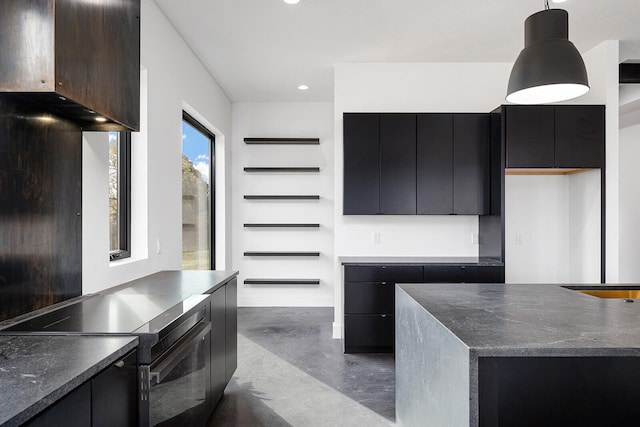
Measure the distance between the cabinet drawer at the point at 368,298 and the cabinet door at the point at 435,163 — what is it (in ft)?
2.94

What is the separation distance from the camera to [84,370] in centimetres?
104

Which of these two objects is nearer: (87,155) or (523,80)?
(523,80)

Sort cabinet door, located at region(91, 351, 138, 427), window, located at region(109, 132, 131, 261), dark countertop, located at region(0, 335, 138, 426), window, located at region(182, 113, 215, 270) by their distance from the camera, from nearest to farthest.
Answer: dark countertop, located at region(0, 335, 138, 426) → cabinet door, located at region(91, 351, 138, 427) → window, located at region(109, 132, 131, 261) → window, located at region(182, 113, 215, 270)

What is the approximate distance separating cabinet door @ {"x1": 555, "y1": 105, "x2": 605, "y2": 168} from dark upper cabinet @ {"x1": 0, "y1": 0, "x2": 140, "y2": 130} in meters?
3.54

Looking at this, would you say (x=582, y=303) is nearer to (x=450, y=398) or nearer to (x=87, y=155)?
(x=450, y=398)

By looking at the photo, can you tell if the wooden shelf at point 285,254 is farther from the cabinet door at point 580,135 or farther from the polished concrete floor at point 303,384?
the cabinet door at point 580,135

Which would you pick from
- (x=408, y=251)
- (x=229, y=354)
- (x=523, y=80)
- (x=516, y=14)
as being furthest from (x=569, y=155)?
(x=229, y=354)

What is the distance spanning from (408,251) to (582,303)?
7.69 ft

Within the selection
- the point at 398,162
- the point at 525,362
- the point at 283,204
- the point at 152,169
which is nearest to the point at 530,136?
the point at 398,162

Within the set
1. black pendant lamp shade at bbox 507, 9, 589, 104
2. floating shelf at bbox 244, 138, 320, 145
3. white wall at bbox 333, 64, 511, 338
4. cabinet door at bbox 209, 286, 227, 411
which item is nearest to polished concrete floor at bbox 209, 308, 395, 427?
cabinet door at bbox 209, 286, 227, 411

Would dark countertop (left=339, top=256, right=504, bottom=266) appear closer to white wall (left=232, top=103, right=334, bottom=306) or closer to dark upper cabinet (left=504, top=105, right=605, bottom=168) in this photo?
dark upper cabinet (left=504, top=105, right=605, bottom=168)

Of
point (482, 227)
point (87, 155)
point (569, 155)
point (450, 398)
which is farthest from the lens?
point (482, 227)

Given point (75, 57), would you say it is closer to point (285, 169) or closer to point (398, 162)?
point (398, 162)

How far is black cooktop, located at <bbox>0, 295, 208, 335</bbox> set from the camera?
1387 millimetres
